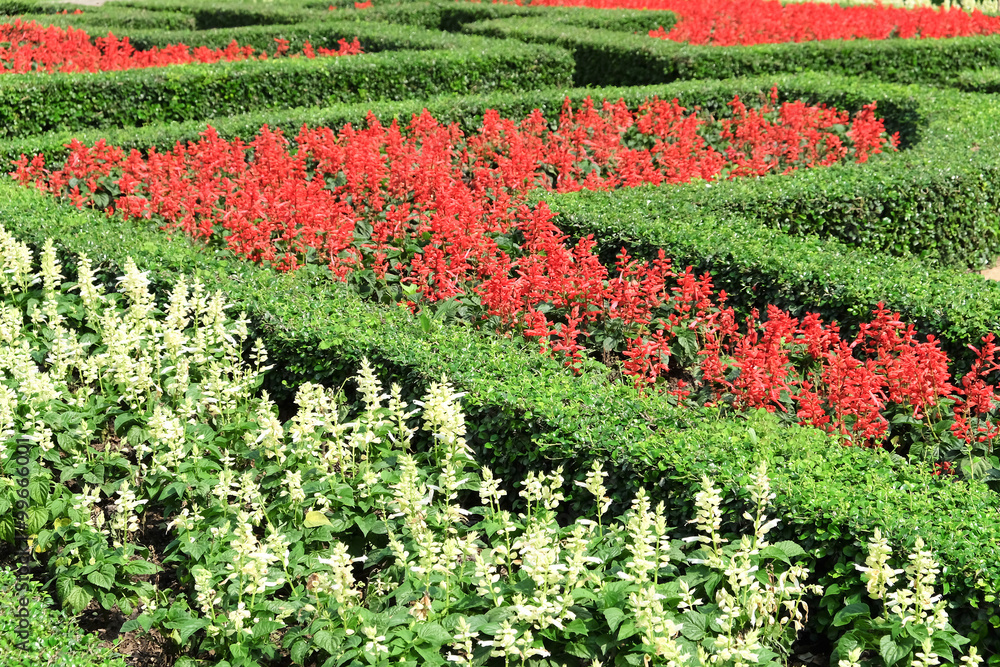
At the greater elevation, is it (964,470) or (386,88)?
(386,88)

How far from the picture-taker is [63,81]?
40.2 feet

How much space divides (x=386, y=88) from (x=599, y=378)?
9.49 m

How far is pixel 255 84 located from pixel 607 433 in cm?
1012

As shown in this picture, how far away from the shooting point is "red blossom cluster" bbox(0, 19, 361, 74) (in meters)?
14.8

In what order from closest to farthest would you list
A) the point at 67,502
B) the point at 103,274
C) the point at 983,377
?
the point at 67,502 → the point at 983,377 → the point at 103,274

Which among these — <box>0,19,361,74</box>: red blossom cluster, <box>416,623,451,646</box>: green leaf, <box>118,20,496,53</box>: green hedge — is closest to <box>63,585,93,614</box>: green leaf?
<box>416,623,451,646</box>: green leaf

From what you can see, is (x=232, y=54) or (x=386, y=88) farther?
(x=232, y=54)

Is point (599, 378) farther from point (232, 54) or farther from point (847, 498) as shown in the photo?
point (232, 54)

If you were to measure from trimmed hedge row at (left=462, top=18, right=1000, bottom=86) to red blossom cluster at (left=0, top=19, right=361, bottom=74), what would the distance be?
4270mm

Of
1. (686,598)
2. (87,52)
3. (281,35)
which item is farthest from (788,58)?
(686,598)

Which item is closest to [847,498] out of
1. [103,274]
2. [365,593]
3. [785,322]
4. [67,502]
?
[785,322]

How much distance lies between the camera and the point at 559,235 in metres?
7.86

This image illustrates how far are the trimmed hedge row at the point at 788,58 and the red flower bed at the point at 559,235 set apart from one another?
8.82ft

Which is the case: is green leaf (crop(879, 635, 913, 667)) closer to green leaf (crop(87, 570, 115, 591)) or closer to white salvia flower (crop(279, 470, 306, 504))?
white salvia flower (crop(279, 470, 306, 504))
